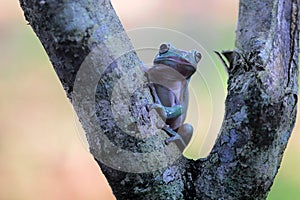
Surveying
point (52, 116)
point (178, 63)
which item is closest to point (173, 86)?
point (178, 63)

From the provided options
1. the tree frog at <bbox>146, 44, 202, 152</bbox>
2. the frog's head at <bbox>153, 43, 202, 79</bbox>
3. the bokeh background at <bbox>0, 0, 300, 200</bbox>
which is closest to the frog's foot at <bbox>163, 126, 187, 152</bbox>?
the tree frog at <bbox>146, 44, 202, 152</bbox>

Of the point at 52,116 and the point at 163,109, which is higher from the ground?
the point at 163,109

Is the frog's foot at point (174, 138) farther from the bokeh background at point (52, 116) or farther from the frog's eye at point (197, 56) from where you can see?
the bokeh background at point (52, 116)

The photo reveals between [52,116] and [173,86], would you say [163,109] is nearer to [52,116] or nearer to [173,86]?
[173,86]

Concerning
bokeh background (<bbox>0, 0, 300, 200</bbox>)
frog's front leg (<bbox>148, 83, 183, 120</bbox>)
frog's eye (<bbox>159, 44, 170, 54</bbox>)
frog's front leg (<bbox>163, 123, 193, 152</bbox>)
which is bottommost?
bokeh background (<bbox>0, 0, 300, 200</bbox>)

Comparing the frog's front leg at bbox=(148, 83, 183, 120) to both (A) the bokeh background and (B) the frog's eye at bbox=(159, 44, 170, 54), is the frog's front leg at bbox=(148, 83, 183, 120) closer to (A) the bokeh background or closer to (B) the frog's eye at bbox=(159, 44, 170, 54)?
(B) the frog's eye at bbox=(159, 44, 170, 54)

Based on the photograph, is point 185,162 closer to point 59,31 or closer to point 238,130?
point 238,130

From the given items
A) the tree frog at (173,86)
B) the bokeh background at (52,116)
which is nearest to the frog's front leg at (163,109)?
the tree frog at (173,86)
